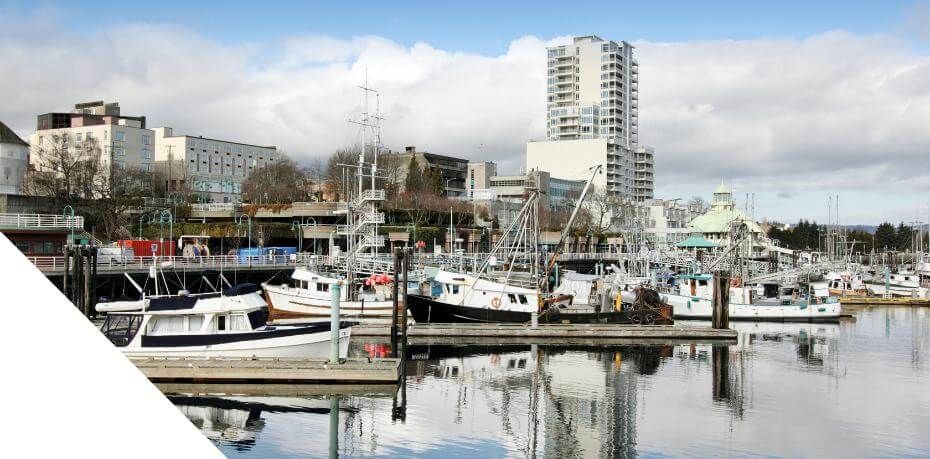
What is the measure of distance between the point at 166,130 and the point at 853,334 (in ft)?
314

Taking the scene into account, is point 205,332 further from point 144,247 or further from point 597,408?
point 144,247

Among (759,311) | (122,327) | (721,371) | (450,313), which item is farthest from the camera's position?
(759,311)

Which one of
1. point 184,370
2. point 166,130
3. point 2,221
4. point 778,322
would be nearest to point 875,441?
point 184,370

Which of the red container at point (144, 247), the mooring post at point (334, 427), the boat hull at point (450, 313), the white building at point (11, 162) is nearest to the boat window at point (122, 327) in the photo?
the mooring post at point (334, 427)

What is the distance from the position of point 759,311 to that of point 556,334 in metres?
22.0

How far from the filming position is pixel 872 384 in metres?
33.2

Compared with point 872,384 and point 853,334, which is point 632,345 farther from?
point 853,334

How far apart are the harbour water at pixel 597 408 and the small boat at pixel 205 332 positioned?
8.12ft

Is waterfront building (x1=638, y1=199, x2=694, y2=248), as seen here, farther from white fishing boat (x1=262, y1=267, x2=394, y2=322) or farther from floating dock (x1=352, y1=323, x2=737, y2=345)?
floating dock (x1=352, y1=323, x2=737, y2=345)

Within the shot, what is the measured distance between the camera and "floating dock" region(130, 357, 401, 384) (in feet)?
89.8

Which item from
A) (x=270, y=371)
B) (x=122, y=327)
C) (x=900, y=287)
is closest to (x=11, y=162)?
(x=122, y=327)

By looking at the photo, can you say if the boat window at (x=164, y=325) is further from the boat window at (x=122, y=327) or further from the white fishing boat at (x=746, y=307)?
the white fishing boat at (x=746, y=307)

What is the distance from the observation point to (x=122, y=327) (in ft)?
96.7

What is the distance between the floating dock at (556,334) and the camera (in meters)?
41.9
